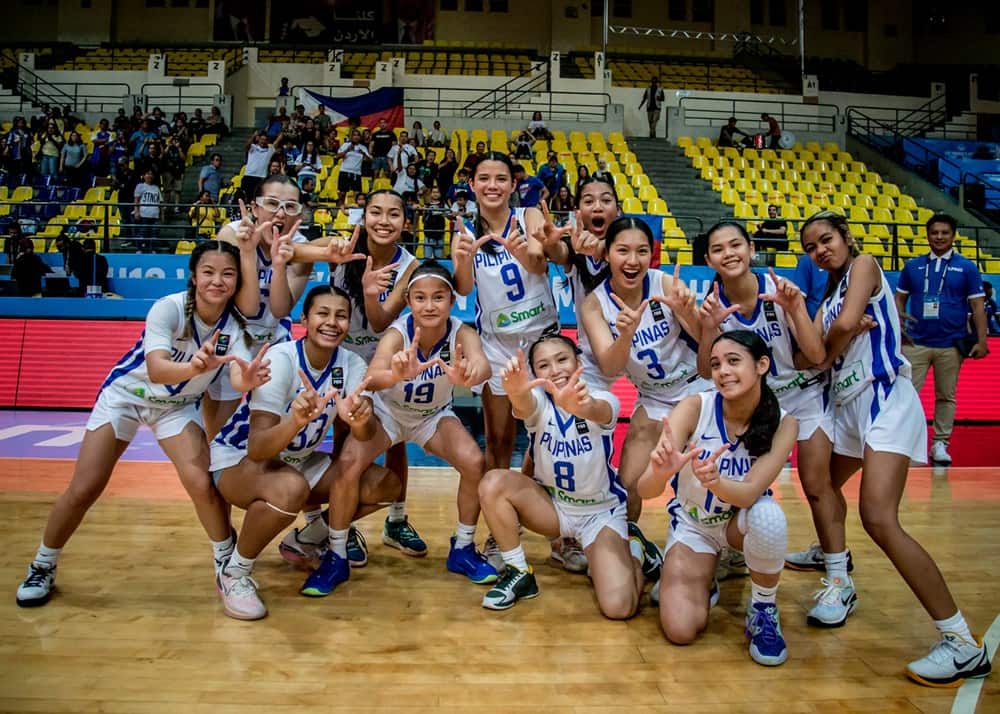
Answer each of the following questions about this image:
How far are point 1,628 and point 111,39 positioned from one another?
23868 mm

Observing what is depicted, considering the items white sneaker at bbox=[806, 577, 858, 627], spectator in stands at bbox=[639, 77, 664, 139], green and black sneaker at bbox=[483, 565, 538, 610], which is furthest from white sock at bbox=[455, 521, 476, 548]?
spectator in stands at bbox=[639, 77, 664, 139]

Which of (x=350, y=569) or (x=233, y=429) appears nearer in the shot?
(x=233, y=429)

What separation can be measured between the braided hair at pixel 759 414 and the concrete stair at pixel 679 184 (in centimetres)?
1083

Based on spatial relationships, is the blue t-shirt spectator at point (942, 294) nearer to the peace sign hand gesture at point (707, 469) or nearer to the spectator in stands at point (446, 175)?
the peace sign hand gesture at point (707, 469)

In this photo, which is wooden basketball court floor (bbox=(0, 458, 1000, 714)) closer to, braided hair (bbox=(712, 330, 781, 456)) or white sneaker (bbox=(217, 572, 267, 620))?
white sneaker (bbox=(217, 572, 267, 620))

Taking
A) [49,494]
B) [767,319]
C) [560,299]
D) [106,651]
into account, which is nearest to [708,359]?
[767,319]

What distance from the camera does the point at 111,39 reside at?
2234 centimetres

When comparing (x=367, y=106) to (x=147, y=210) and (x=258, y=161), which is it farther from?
(x=147, y=210)

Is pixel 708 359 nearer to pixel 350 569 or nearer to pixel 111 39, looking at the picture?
pixel 350 569

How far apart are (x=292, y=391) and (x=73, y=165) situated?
13495 mm

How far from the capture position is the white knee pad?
2912 millimetres

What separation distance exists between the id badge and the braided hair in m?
4.03

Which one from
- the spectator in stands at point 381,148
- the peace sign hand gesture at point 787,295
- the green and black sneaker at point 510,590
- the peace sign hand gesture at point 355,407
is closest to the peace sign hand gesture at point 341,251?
the peace sign hand gesture at point 355,407

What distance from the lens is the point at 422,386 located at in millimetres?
3848
